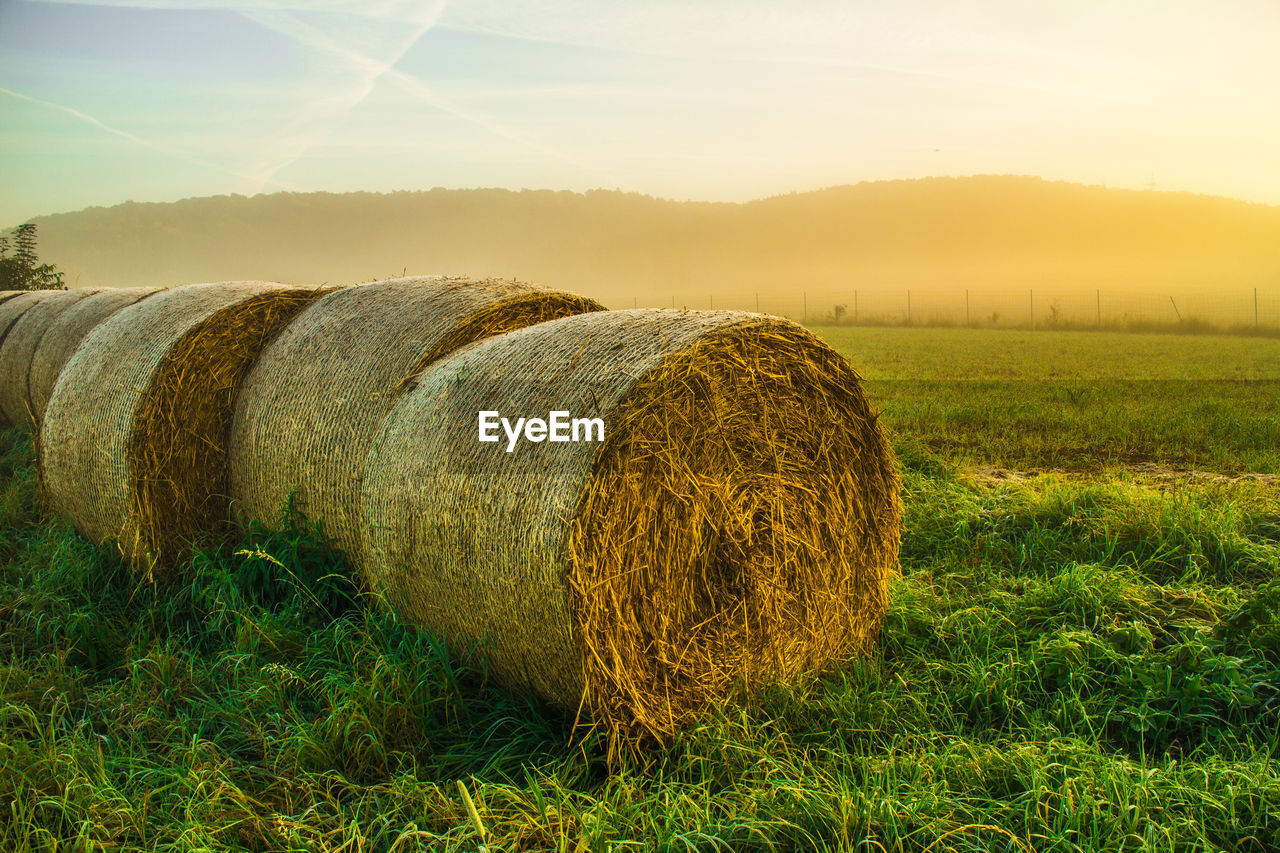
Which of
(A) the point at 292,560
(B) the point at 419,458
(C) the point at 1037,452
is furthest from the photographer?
(C) the point at 1037,452

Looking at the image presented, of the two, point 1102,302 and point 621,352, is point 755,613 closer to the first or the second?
point 621,352

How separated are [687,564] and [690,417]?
629 millimetres

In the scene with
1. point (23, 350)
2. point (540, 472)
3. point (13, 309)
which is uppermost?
point (13, 309)

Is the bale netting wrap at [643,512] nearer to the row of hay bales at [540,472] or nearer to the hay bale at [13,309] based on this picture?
the row of hay bales at [540,472]

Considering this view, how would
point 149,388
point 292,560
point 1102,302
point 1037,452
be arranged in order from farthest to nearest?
1. point 1102,302
2. point 1037,452
3. point 149,388
4. point 292,560

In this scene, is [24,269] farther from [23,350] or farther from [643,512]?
[643,512]

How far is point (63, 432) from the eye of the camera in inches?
220

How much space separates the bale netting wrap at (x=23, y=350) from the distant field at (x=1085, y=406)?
9.92m

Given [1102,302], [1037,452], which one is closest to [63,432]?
[1037,452]

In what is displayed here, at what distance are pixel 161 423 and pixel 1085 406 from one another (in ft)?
36.1

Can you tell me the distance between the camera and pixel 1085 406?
11234mm

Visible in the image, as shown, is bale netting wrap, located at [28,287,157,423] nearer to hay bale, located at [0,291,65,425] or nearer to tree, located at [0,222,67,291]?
hay bale, located at [0,291,65,425]

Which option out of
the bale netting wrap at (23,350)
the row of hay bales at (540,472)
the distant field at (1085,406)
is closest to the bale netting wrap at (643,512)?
the row of hay bales at (540,472)

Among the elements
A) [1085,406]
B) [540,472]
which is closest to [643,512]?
[540,472]
